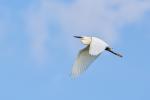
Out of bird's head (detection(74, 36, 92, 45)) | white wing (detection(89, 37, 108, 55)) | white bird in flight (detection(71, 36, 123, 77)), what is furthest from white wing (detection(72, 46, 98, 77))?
white wing (detection(89, 37, 108, 55))

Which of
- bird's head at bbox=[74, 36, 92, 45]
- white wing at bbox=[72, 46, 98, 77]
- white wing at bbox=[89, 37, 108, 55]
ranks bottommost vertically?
white wing at bbox=[72, 46, 98, 77]

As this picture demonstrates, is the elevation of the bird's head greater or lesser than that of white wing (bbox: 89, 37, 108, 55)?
lesser

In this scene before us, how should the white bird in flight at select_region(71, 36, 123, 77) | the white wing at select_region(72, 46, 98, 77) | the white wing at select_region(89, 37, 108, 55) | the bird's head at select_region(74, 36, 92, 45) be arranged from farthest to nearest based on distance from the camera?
the bird's head at select_region(74, 36, 92, 45), the white wing at select_region(72, 46, 98, 77), the white bird in flight at select_region(71, 36, 123, 77), the white wing at select_region(89, 37, 108, 55)

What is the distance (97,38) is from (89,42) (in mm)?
506

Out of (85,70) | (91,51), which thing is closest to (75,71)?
(85,70)

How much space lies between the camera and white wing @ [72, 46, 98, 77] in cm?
2769

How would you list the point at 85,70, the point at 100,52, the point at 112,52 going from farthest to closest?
the point at 112,52 → the point at 85,70 → the point at 100,52

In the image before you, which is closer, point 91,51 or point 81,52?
point 91,51

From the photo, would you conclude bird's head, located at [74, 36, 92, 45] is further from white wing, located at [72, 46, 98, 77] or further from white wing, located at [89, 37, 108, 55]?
white wing, located at [72, 46, 98, 77]

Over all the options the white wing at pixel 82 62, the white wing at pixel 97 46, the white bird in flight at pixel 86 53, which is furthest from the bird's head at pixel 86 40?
the white wing at pixel 82 62

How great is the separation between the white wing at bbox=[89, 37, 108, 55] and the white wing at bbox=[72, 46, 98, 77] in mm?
658

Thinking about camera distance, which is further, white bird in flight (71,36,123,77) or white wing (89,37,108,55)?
white bird in flight (71,36,123,77)

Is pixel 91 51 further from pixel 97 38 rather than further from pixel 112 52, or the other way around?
pixel 112 52

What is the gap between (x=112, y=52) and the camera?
3022cm
